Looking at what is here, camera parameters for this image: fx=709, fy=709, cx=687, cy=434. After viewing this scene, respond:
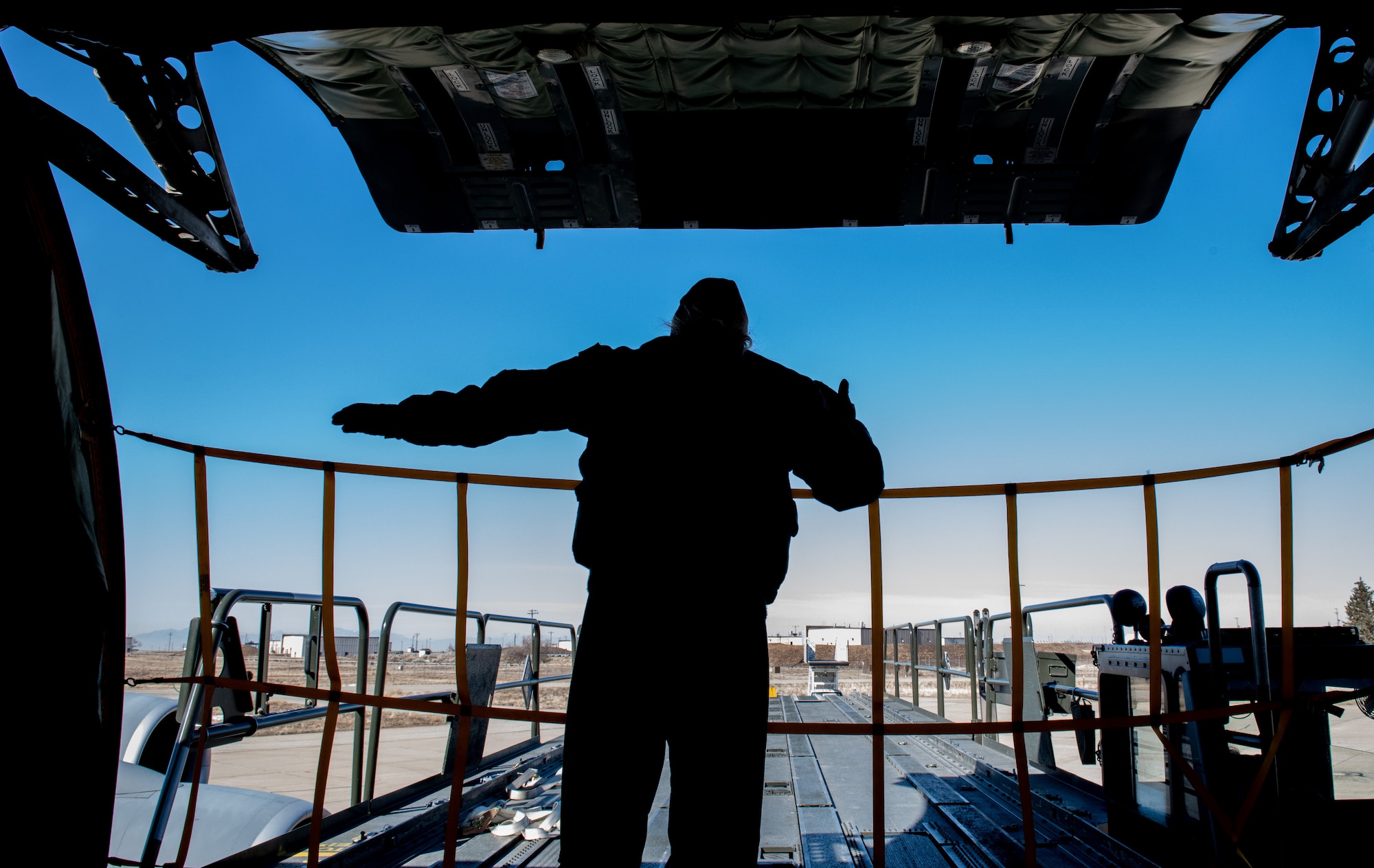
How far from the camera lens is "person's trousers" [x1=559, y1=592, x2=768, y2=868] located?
1524 millimetres

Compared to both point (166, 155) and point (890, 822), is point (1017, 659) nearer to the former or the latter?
point (890, 822)

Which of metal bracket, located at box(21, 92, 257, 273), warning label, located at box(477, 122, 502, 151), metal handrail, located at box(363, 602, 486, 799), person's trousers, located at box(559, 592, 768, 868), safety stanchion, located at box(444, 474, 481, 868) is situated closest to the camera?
person's trousers, located at box(559, 592, 768, 868)

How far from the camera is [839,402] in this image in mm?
1887

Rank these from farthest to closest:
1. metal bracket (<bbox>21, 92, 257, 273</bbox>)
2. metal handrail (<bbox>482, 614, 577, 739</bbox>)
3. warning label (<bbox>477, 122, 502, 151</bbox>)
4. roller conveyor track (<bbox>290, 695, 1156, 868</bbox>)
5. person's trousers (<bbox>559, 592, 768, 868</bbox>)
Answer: metal handrail (<bbox>482, 614, 577, 739</bbox>) → warning label (<bbox>477, 122, 502, 151</bbox>) → roller conveyor track (<bbox>290, 695, 1156, 868</bbox>) → metal bracket (<bbox>21, 92, 257, 273</bbox>) → person's trousers (<bbox>559, 592, 768, 868</bbox>)

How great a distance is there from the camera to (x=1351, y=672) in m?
3.21

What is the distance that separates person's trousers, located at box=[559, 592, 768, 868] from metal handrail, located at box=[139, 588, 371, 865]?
1699 mm

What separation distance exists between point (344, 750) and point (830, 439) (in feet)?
55.8

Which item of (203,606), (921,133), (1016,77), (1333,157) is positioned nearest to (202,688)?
(203,606)

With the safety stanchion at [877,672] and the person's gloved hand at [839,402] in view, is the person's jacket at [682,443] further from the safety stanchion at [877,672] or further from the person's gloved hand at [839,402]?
the safety stanchion at [877,672]

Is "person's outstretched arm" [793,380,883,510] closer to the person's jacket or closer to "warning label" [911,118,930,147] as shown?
the person's jacket

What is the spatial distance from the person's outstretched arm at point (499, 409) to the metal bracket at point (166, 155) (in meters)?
1.59

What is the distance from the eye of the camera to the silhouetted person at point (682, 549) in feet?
5.04

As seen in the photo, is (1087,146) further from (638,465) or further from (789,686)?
(789,686)

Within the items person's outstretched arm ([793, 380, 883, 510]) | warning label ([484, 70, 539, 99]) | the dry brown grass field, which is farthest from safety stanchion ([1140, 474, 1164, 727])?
the dry brown grass field
